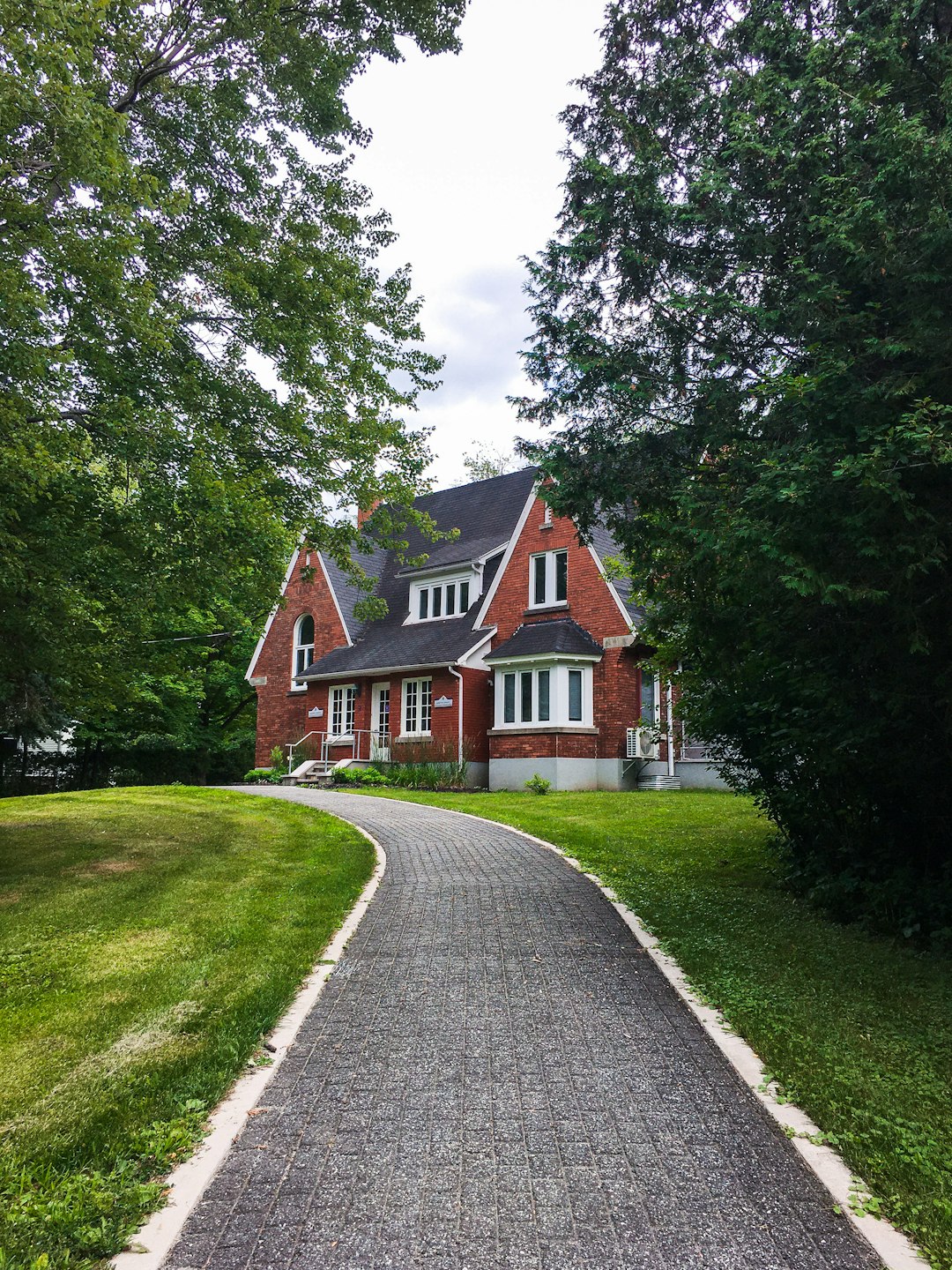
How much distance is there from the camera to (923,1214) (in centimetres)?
297

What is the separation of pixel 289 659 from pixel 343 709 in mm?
3761

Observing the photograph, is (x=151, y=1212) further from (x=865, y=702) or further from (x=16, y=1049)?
(x=865, y=702)

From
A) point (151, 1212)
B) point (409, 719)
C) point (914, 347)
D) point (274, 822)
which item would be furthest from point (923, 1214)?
point (409, 719)

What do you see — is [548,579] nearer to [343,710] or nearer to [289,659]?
[343,710]

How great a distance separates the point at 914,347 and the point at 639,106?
4.28m

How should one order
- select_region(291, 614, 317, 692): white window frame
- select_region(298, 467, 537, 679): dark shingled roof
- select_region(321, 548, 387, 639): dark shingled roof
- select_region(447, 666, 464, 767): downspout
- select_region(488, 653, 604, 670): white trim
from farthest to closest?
select_region(291, 614, 317, 692): white window frame, select_region(321, 548, 387, 639): dark shingled roof, select_region(298, 467, 537, 679): dark shingled roof, select_region(447, 666, 464, 767): downspout, select_region(488, 653, 604, 670): white trim

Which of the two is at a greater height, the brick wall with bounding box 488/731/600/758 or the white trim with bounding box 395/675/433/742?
the white trim with bounding box 395/675/433/742

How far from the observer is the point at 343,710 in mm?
27078

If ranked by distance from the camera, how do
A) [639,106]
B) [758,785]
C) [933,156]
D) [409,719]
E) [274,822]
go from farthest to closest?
[409,719]
[274,822]
[758,785]
[639,106]
[933,156]

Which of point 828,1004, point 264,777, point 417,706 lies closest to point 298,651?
point 264,777

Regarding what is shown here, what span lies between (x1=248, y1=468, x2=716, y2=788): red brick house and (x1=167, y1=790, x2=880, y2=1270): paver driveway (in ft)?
46.6

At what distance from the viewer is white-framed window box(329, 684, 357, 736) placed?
26.7 m

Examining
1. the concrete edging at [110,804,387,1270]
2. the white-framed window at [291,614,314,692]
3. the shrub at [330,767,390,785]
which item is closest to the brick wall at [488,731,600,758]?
the shrub at [330,767,390,785]

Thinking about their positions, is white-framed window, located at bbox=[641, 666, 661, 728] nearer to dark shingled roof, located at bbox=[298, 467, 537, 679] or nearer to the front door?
dark shingled roof, located at bbox=[298, 467, 537, 679]
